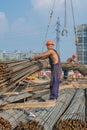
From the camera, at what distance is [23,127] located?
5.46 m

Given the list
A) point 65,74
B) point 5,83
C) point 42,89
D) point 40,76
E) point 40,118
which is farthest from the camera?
point 40,76

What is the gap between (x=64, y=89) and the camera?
1161cm

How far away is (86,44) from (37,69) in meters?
61.1

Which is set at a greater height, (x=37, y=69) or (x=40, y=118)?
(x=37, y=69)

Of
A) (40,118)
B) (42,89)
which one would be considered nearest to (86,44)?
(42,89)

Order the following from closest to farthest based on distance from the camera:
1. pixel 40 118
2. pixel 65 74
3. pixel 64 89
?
pixel 40 118 → pixel 64 89 → pixel 65 74

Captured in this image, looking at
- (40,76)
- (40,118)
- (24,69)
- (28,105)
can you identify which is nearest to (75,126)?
(40,118)

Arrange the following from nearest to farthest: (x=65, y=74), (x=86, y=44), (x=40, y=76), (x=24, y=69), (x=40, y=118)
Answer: (x=40, y=118) < (x=24, y=69) < (x=65, y=74) < (x=40, y=76) < (x=86, y=44)

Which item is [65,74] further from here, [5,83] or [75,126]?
[75,126]

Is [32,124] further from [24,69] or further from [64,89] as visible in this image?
[64,89]

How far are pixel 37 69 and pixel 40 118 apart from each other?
7.58 feet

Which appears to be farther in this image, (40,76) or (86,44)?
(86,44)

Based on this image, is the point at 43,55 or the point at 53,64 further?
the point at 53,64

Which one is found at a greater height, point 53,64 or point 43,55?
point 43,55
